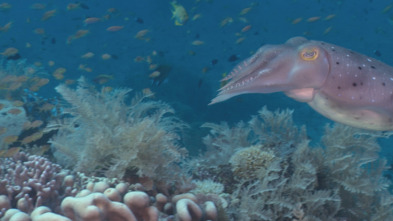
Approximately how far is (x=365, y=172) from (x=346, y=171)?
39 cm

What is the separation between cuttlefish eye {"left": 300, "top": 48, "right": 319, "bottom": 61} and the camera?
2.62 metres

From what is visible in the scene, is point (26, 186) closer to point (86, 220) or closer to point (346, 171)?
point (86, 220)

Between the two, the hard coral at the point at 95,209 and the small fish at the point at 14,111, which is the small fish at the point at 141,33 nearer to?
the small fish at the point at 14,111

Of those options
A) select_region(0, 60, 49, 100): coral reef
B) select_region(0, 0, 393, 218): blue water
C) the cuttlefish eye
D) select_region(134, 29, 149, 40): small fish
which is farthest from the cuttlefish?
select_region(134, 29, 149, 40): small fish

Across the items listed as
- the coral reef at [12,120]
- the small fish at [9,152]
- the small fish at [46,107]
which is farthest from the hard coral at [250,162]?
the small fish at [46,107]

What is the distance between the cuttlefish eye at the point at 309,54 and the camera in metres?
2.62

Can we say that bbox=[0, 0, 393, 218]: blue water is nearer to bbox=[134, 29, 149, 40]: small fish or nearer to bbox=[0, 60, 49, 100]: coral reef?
bbox=[134, 29, 149, 40]: small fish

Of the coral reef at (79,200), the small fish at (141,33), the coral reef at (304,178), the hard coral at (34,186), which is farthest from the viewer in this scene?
the small fish at (141,33)

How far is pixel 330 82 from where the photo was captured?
2686 millimetres

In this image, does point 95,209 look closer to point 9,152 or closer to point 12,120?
point 9,152

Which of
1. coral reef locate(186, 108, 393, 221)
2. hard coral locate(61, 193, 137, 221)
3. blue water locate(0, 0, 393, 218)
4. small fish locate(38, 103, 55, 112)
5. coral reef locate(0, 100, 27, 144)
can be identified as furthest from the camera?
blue water locate(0, 0, 393, 218)

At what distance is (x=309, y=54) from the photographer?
2633 millimetres

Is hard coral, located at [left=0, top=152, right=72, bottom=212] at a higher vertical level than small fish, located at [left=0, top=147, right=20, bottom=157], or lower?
lower

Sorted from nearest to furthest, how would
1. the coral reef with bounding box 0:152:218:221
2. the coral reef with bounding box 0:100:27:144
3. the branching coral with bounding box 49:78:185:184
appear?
1. the coral reef with bounding box 0:152:218:221
2. the branching coral with bounding box 49:78:185:184
3. the coral reef with bounding box 0:100:27:144
